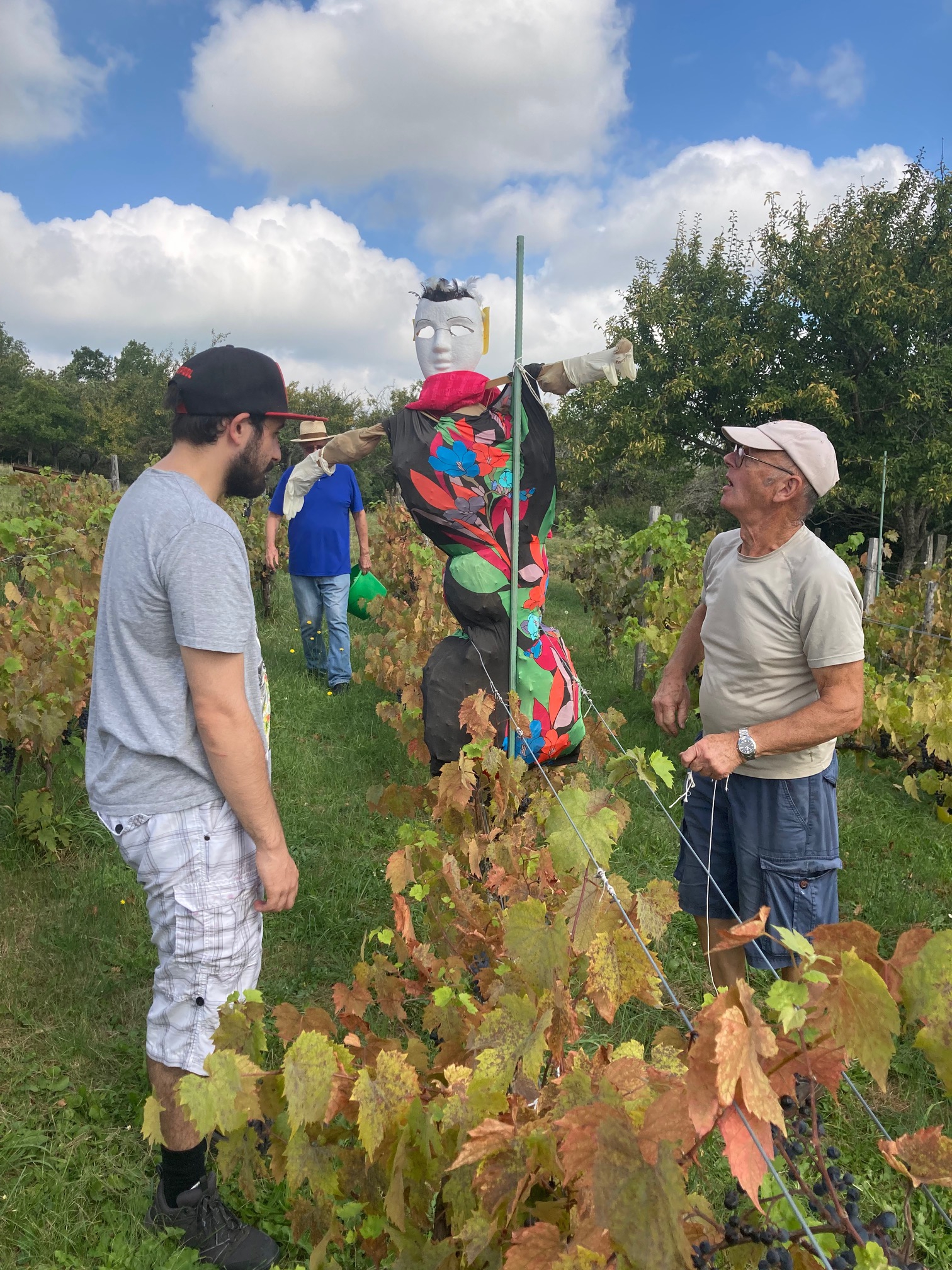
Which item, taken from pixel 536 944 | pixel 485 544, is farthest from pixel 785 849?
pixel 536 944

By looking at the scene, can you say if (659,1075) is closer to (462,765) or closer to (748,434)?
(462,765)

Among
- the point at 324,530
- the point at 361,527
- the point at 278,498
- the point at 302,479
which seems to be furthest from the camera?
the point at 361,527

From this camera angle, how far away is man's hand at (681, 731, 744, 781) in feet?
6.72

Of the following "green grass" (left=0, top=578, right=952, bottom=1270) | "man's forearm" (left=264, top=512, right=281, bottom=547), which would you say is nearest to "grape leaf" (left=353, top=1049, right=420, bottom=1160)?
"green grass" (left=0, top=578, right=952, bottom=1270)

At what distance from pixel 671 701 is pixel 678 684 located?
67mm

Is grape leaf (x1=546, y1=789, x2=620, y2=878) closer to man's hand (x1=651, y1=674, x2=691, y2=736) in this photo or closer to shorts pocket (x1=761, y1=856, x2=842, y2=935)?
shorts pocket (x1=761, y1=856, x2=842, y2=935)

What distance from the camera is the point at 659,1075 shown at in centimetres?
97

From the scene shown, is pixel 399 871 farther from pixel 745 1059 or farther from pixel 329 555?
pixel 329 555

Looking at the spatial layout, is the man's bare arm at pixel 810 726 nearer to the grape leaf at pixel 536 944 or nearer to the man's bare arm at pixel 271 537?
the grape leaf at pixel 536 944

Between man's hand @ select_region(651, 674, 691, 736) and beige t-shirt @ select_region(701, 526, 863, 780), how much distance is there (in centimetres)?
36

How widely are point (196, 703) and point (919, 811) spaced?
14.4ft

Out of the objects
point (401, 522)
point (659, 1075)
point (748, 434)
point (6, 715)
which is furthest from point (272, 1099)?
point (401, 522)

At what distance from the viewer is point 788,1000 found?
74 cm

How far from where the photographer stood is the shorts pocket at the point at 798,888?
217 cm
